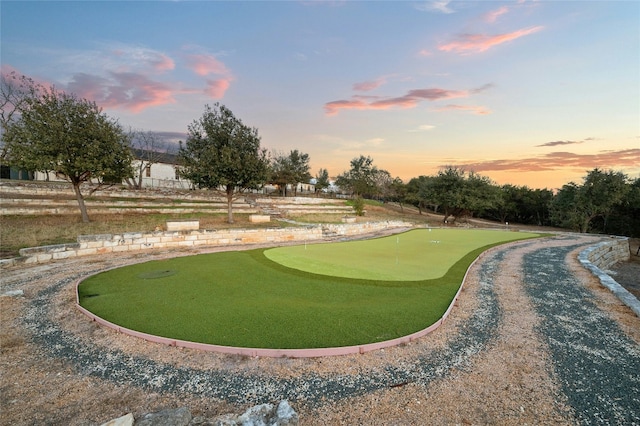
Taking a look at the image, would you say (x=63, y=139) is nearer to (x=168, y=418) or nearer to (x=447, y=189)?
(x=168, y=418)

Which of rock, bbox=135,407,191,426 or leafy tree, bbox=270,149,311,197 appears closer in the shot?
rock, bbox=135,407,191,426

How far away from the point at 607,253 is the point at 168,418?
24435 mm

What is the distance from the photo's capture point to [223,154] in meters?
19.1

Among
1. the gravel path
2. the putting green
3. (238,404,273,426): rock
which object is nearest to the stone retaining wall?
the putting green

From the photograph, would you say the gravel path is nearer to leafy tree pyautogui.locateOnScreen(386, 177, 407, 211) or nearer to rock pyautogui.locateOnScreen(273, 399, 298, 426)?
rock pyautogui.locateOnScreen(273, 399, 298, 426)

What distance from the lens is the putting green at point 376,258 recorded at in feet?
30.6

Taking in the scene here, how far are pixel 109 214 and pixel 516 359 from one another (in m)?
23.5

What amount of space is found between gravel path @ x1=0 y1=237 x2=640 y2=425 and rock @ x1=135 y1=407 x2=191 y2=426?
38 centimetres

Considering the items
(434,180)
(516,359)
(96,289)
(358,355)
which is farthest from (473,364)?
(434,180)

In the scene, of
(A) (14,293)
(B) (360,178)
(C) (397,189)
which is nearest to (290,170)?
(B) (360,178)

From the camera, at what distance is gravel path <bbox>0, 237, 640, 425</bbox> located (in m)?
3.39

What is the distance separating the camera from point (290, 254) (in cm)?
1241

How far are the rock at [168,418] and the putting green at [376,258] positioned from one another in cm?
622

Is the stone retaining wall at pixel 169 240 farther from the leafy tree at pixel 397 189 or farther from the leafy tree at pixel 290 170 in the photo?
the leafy tree at pixel 397 189
